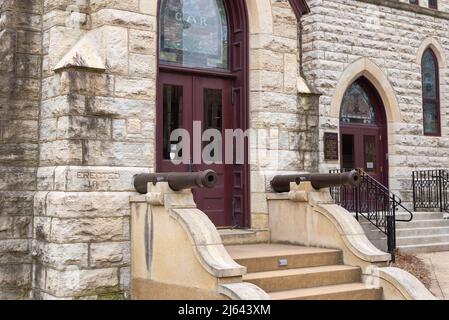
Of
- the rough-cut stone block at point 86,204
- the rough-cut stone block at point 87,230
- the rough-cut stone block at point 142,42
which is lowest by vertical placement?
the rough-cut stone block at point 87,230

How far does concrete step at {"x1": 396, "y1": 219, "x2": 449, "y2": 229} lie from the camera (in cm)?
1379

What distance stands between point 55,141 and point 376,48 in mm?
10454

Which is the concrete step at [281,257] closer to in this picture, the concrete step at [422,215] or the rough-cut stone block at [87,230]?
the rough-cut stone block at [87,230]

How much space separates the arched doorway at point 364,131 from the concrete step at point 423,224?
1993 millimetres

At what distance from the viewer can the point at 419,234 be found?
13.6 m

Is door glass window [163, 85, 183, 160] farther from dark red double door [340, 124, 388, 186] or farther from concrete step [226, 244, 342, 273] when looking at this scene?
dark red double door [340, 124, 388, 186]

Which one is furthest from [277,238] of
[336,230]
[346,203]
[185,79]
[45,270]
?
[346,203]

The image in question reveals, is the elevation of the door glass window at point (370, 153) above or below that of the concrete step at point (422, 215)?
above

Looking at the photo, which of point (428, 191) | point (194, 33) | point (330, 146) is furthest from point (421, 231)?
point (194, 33)

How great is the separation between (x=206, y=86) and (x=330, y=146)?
587 centimetres

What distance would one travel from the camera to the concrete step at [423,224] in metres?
13.8

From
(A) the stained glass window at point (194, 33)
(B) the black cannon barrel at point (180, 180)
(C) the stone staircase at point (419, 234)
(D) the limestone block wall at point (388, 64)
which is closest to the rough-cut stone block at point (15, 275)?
(B) the black cannon barrel at point (180, 180)

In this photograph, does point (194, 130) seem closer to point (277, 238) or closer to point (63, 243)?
point (277, 238)

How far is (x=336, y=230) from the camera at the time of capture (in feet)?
27.2
